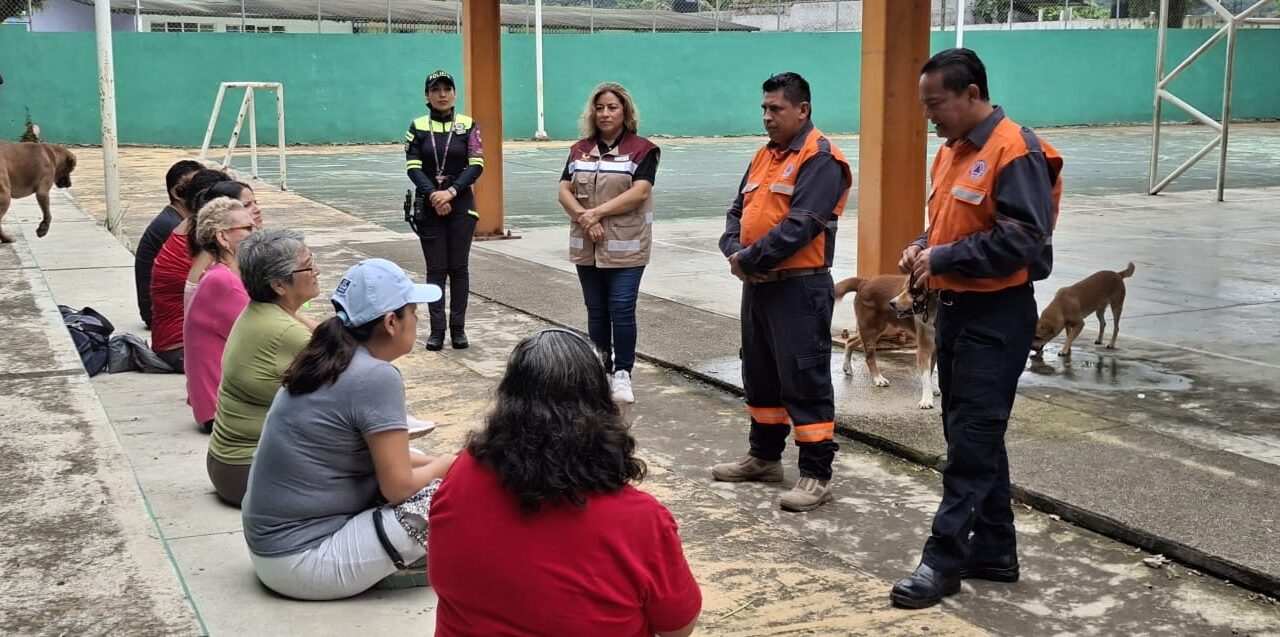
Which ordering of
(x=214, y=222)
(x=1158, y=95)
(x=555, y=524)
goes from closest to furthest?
(x=555, y=524) < (x=214, y=222) < (x=1158, y=95)

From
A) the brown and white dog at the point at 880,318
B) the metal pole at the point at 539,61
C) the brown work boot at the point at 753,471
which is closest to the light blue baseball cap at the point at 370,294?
the brown work boot at the point at 753,471

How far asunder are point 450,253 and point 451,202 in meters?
0.38

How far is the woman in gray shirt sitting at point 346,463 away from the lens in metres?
3.80

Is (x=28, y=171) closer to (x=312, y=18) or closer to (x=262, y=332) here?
(x=262, y=332)

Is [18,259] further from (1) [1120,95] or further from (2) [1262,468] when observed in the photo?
(1) [1120,95]

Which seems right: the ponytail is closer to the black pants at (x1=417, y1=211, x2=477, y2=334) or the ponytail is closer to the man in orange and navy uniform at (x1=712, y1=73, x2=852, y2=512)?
the man in orange and navy uniform at (x1=712, y1=73, x2=852, y2=512)

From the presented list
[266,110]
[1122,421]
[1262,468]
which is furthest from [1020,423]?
[266,110]

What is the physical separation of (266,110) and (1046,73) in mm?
20820

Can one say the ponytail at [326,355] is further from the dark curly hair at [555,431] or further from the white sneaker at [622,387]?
the white sneaker at [622,387]

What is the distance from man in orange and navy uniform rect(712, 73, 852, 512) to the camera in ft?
17.8

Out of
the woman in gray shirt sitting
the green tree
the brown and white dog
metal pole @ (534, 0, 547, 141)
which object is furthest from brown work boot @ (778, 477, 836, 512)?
the green tree

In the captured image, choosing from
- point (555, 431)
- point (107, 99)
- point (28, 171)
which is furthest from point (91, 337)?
point (107, 99)

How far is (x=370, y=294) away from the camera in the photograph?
380 centimetres

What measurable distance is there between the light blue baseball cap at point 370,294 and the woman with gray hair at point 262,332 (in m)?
1.00
